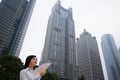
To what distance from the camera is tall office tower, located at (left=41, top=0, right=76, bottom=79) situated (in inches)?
2901

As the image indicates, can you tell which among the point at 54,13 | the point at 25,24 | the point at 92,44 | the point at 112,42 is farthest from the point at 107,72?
the point at 25,24

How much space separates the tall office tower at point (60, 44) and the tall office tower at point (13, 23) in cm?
1808

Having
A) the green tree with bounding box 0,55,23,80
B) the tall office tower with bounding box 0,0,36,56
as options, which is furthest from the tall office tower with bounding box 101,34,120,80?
the green tree with bounding box 0,55,23,80

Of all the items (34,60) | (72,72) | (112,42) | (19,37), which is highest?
(112,42)

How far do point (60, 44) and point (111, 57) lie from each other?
108 metres

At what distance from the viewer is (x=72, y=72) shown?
7712cm

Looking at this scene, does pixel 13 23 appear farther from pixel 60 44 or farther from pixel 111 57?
pixel 111 57

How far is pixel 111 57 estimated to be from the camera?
164125 millimetres

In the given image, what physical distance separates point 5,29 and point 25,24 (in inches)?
571

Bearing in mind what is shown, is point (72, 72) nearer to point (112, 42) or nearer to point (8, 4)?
point (8, 4)

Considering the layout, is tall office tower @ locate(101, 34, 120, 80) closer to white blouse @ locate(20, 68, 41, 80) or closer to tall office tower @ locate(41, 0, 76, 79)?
tall office tower @ locate(41, 0, 76, 79)

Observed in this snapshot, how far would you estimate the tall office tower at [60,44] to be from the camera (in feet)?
242

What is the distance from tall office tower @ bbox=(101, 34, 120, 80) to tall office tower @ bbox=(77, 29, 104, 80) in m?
60.7

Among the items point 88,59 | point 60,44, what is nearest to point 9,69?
point 60,44
